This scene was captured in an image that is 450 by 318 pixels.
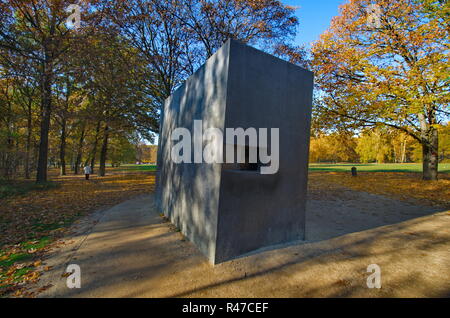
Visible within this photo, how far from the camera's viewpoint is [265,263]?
380 centimetres

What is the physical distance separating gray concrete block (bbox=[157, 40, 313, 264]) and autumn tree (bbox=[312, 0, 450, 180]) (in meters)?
7.97

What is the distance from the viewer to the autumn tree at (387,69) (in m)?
9.02

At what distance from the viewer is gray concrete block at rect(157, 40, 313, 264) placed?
3.82 m

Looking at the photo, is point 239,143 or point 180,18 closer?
point 239,143

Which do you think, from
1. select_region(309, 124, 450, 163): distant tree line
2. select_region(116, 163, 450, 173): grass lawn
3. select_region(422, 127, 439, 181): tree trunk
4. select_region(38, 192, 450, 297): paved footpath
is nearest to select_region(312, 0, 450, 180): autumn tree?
select_region(422, 127, 439, 181): tree trunk

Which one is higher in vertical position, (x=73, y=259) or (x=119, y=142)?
(x=119, y=142)

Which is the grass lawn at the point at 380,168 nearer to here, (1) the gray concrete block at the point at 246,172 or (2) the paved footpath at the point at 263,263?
(2) the paved footpath at the point at 263,263

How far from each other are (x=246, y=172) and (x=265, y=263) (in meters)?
1.78

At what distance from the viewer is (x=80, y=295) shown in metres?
2.97

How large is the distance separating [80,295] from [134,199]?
25.0 feet

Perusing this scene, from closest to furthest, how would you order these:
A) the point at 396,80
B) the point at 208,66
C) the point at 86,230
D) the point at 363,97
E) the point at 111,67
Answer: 1. the point at 208,66
2. the point at 86,230
3. the point at 396,80
4. the point at 363,97
5. the point at 111,67

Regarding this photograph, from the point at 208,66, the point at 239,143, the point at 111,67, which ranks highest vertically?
the point at 111,67
